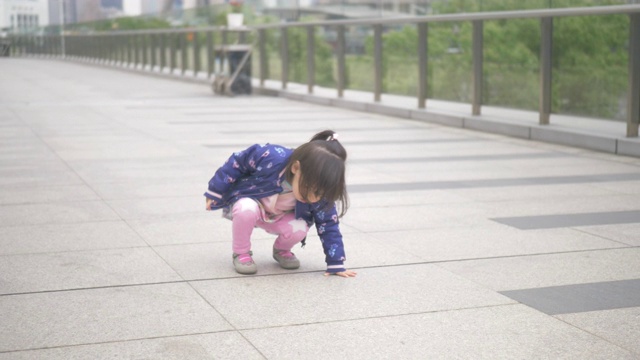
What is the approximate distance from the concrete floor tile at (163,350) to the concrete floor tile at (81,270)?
0.91 meters

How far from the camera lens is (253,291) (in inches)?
179

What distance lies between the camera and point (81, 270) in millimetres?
4859

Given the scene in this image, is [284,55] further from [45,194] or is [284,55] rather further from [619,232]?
[619,232]

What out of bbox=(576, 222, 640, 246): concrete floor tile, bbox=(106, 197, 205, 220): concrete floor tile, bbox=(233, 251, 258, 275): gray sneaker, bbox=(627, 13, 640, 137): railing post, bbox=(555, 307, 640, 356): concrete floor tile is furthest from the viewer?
bbox=(627, 13, 640, 137): railing post

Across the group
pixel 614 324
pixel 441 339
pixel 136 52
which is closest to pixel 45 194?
pixel 441 339

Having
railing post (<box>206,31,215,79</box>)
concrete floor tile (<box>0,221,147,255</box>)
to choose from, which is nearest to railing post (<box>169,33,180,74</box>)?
railing post (<box>206,31,215,79</box>)

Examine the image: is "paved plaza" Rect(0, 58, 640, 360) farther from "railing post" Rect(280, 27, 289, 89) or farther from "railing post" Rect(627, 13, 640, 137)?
"railing post" Rect(280, 27, 289, 89)

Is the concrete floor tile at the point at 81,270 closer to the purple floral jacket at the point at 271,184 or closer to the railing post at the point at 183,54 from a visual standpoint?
the purple floral jacket at the point at 271,184

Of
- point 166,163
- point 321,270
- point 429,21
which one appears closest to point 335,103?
point 429,21

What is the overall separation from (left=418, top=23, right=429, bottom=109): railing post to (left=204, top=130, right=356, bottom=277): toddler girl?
902cm

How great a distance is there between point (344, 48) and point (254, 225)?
1168 cm

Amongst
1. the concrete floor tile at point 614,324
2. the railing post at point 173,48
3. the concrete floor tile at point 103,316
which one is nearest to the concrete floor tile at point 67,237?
the concrete floor tile at point 103,316

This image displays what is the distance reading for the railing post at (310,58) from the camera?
57.3 ft

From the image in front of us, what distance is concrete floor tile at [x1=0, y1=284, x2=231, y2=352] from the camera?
380cm
